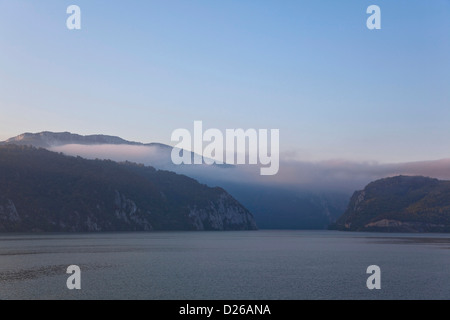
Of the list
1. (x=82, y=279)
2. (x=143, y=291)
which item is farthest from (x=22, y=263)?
(x=143, y=291)

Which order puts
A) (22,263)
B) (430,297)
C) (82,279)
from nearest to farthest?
1. (430,297)
2. (82,279)
3. (22,263)

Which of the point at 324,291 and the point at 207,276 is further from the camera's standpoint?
the point at 207,276
